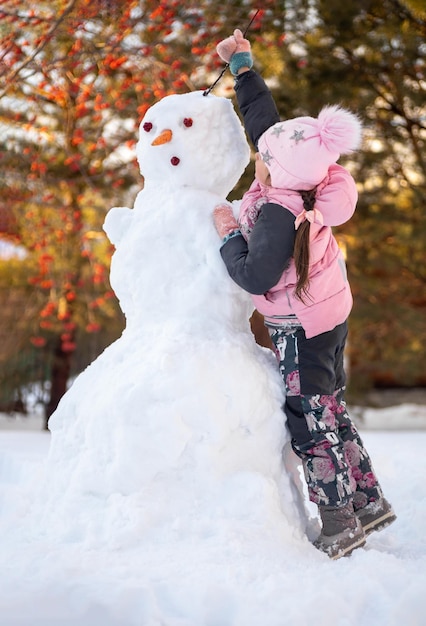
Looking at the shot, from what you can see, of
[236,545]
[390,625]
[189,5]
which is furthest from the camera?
[189,5]

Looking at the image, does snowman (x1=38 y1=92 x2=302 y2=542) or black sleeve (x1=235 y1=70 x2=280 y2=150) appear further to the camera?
black sleeve (x1=235 y1=70 x2=280 y2=150)

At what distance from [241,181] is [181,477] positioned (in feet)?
13.3

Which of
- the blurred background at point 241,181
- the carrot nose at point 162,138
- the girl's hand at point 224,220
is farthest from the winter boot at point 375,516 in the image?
the blurred background at point 241,181

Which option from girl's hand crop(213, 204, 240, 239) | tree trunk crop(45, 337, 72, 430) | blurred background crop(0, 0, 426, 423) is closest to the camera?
girl's hand crop(213, 204, 240, 239)

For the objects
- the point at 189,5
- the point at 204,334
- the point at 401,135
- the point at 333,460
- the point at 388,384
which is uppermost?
the point at 189,5

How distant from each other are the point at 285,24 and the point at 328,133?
15.0 feet

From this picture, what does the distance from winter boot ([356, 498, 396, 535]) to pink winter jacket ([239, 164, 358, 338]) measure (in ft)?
2.25

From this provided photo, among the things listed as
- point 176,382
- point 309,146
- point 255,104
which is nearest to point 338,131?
point 309,146

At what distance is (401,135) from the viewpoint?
696cm

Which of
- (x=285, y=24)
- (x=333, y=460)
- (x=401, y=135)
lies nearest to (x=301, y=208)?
(x=333, y=460)

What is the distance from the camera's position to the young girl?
2.27m

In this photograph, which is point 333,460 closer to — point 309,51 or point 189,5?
point 189,5

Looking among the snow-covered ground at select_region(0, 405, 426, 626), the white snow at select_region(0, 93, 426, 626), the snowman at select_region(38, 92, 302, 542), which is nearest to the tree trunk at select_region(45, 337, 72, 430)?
the white snow at select_region(0, 93, 426, 626)

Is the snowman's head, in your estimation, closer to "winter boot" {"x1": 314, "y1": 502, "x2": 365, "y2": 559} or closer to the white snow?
the white snow
